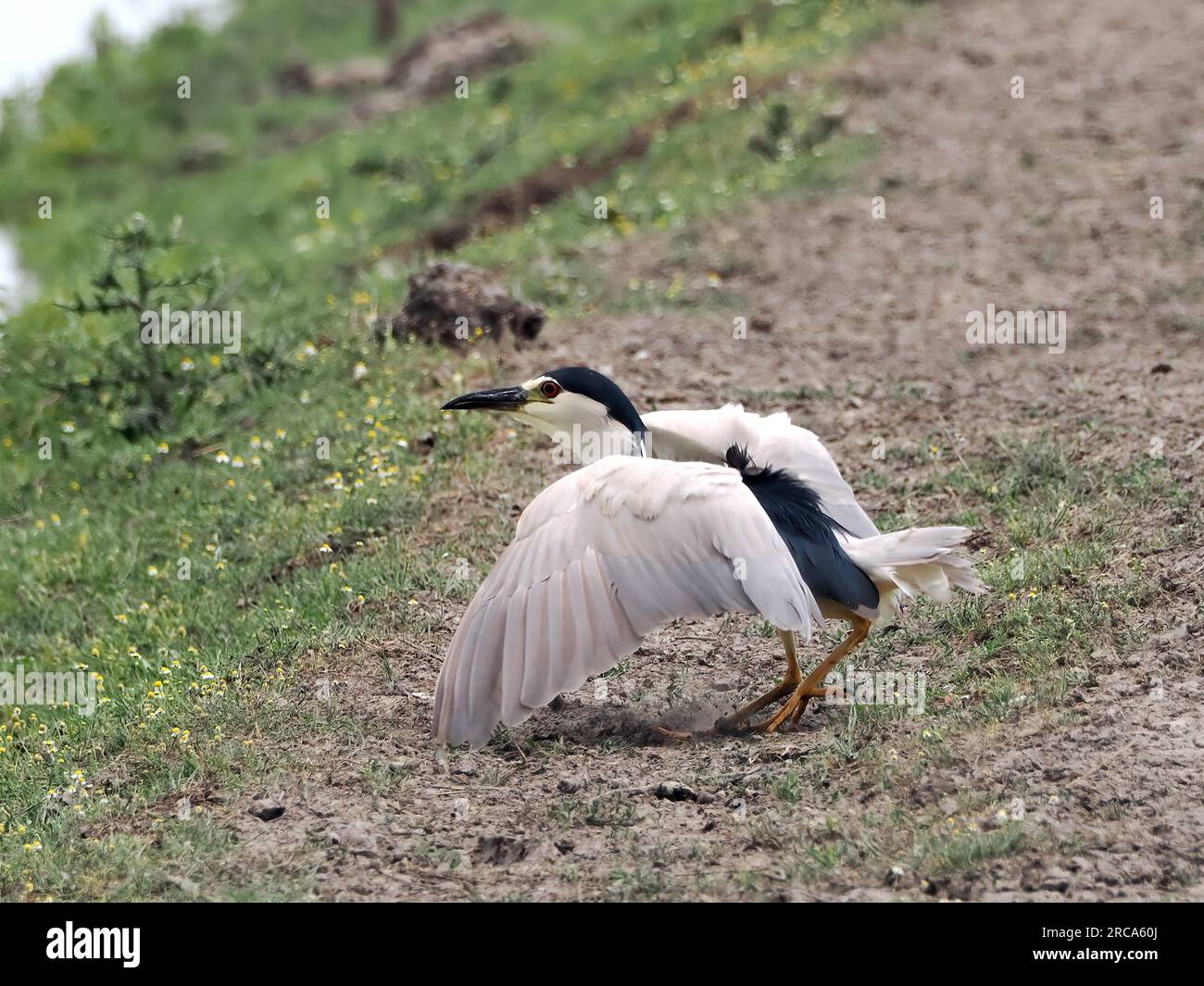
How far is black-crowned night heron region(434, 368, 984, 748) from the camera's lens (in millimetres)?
5117

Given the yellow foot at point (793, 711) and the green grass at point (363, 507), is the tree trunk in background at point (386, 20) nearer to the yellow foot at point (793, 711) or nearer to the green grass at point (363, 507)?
the green grass at point (363, 507)

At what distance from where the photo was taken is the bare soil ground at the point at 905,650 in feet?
14.8

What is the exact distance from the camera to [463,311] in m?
9.15

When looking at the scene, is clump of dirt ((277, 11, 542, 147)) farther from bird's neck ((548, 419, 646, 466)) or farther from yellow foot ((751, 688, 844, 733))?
yellow foot ((751, 688, 844, 733))

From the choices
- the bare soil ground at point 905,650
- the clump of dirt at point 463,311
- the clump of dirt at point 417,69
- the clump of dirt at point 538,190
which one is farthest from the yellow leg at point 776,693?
the clump of dirt at point 417,69

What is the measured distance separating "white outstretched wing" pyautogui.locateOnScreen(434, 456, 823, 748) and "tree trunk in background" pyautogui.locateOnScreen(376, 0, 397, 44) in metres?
18.3

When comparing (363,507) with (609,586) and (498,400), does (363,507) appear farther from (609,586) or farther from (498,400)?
(609,586)

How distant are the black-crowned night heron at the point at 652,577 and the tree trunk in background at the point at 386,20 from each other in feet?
59.3

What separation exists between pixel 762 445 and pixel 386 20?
18007 mm

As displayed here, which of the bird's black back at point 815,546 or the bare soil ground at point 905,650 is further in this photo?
the bird's black back at point 815,546

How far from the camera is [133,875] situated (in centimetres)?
465

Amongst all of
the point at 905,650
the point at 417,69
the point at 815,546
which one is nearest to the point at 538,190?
the point at 417,69
